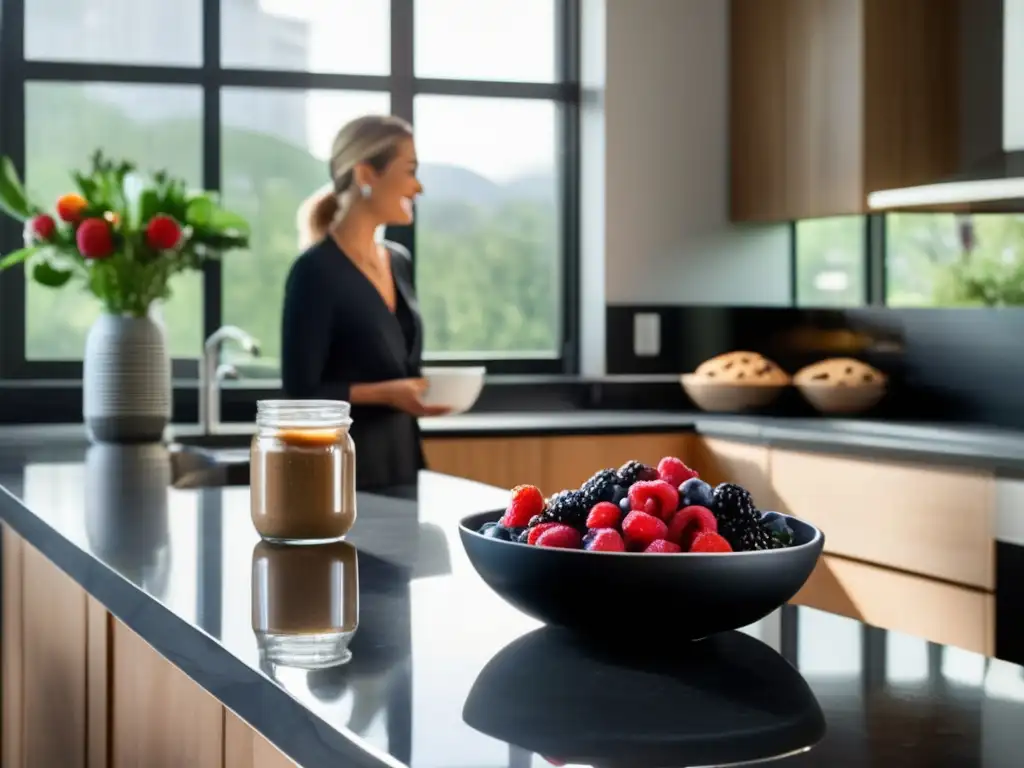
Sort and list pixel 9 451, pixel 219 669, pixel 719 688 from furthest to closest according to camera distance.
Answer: pixel 9 451 < pixel 219 669 < pixel 719 688

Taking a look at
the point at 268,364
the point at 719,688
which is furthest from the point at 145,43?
the point at 719,688

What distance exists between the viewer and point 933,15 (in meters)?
4.00

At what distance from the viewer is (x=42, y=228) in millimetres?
3240

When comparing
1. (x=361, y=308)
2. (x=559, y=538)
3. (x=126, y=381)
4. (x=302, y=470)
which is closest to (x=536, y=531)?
(x=559, y=538)

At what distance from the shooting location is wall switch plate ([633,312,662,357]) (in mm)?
4574

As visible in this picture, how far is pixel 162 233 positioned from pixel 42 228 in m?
0.27

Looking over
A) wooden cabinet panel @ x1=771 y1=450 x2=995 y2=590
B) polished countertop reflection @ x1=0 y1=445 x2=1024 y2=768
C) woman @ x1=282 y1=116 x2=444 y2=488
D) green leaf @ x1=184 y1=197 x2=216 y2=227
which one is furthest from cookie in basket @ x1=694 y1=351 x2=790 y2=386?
polished countertop reflection @ x1=0 y1=445 x2=1024 y2=768

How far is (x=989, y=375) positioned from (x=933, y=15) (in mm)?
1007

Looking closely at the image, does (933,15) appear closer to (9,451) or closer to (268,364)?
(268,364)

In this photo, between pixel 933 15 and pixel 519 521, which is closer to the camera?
pixel 519 521

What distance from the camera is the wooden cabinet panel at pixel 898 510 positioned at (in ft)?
10.3

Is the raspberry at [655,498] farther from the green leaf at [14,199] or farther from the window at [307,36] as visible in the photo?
the window at [307,36]

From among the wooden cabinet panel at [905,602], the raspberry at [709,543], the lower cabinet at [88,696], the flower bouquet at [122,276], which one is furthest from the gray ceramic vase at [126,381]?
the raspberry at [709,543]

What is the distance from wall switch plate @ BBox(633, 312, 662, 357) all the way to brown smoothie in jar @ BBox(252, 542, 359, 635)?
9.80 ft
